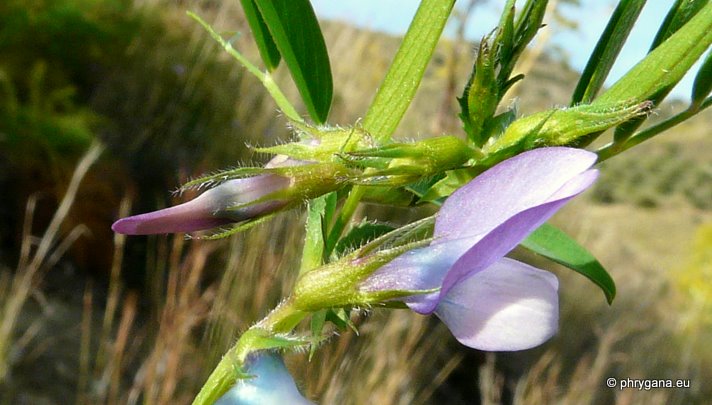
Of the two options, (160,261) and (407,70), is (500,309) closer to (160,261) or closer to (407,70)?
(407,70)

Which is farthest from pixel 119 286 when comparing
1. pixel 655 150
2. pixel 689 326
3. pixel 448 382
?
pixel 655 150

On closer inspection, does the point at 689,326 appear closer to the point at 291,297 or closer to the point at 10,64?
the point at 10,64

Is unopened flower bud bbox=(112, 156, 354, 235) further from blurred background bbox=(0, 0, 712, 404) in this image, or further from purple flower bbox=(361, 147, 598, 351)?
blurred background bbox=(0, 0, 712, 404)

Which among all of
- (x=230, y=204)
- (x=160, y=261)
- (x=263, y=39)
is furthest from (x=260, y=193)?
(x=160, y=261)

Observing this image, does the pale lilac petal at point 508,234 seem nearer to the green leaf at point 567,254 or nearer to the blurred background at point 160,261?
the green leaf at point 567,254

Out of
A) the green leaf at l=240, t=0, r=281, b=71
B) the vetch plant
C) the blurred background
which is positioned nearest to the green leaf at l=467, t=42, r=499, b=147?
the vetch plant

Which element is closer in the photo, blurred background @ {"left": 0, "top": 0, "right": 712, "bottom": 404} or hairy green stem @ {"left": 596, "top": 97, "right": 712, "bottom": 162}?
hairy green stem @ {"left": 596, "top": 97, "right": 712, "bottom": 162}

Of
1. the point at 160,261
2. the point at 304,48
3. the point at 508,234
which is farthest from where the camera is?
the point at 160,261

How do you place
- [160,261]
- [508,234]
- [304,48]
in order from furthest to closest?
[160,261]
[304,48]
[508,234]

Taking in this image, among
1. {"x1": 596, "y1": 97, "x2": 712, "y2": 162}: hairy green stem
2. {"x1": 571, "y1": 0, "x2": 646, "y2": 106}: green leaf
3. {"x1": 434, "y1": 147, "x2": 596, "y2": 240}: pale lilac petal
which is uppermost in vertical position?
{"x1": 571, "y1": 0, "x2": 646, "y2": 106}: green leaf
